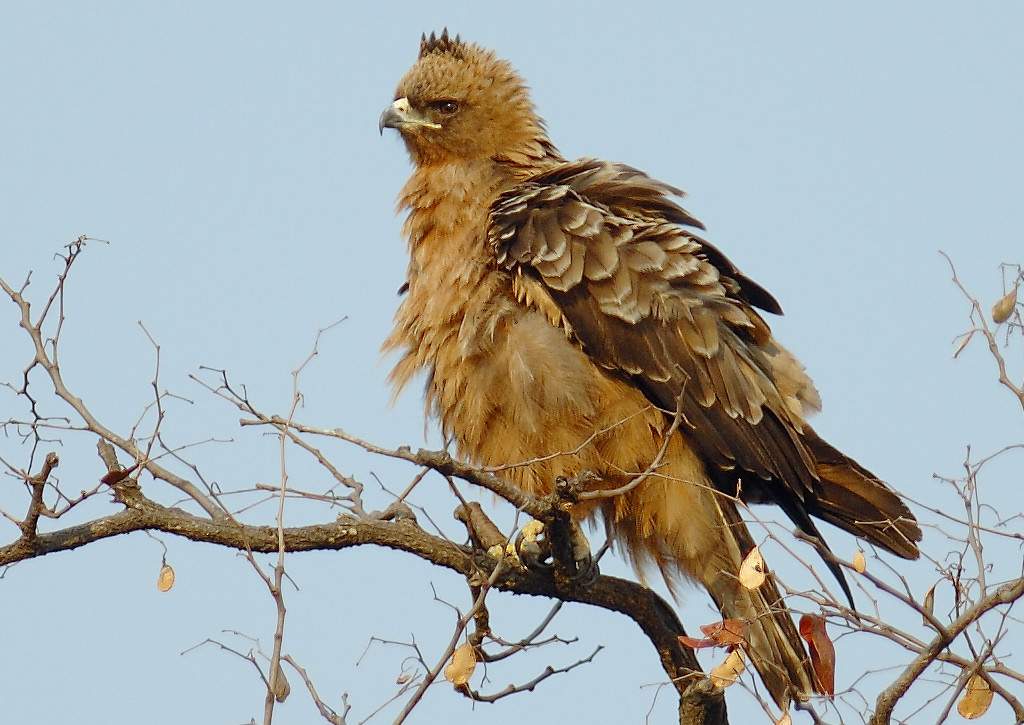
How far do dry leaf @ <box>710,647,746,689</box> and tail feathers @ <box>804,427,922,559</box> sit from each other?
152cm

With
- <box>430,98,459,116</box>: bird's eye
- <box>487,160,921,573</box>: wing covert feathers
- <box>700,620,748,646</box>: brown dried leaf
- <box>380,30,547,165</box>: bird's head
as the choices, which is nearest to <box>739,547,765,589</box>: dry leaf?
<box>700,620,748,646</box>: brown dried leaf

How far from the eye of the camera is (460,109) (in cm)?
679

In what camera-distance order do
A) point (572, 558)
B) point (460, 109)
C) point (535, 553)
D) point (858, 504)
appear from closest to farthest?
point (572, 558) → point (535, 553) → point (858, 504) → point (460, 109)

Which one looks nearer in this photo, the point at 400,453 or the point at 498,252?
the point at 400,453

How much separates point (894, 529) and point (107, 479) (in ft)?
10.9

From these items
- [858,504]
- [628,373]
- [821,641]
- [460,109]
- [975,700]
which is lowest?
[975,700]

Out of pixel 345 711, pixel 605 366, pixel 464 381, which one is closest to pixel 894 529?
pixel 605 366

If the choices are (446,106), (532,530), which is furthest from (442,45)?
(532,530)

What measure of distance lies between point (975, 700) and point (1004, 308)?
1277mm

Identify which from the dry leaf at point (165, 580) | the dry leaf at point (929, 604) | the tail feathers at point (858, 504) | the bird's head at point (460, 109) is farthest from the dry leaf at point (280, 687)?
the bird's head at point (460, 109)

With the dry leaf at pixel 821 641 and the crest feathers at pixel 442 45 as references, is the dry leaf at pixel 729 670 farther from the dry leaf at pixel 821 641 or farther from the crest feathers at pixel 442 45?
the crest feathers at pixel 442 45

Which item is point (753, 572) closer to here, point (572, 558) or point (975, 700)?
point (975, 700)

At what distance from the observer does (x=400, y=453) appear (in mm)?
3863

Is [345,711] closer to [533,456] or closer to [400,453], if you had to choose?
[400,453]
